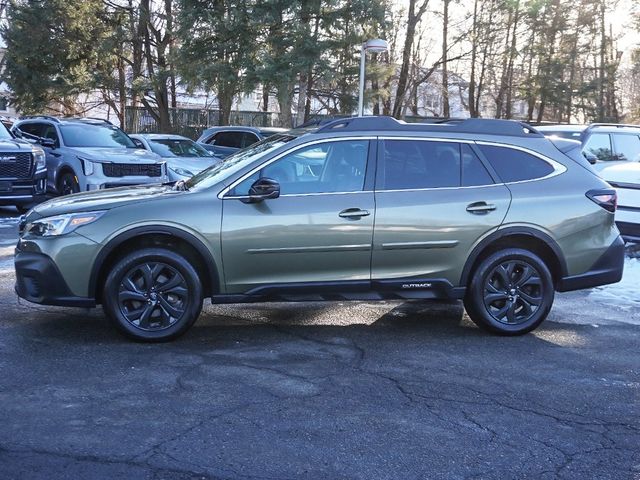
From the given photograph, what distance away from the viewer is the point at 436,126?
6363 mm

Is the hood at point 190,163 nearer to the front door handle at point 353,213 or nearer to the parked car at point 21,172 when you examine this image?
the parked car at point 21,172

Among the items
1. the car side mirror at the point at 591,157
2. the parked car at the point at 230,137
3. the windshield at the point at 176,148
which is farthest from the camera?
the parked car at the point at 230,137

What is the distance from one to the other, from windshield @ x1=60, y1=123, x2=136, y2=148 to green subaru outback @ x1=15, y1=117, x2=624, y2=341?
8.73m

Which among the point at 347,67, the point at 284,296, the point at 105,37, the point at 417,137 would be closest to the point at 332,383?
the point at 284,296

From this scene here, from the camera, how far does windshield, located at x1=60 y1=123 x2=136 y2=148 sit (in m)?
14.6

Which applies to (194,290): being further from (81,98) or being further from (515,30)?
(81,98)

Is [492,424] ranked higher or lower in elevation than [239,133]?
lower

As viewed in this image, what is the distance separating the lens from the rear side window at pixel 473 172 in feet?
20.2

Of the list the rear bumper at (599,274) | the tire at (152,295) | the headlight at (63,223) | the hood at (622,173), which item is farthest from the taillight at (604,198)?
the hood at (622,173)

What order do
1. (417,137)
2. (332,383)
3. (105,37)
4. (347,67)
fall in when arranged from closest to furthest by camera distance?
1. (332,383)
2. (417,137)
3. (347,67)
4. (105,37)

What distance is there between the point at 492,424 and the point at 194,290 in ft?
8.34

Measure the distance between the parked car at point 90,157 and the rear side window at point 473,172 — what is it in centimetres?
843

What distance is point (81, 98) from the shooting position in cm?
4400

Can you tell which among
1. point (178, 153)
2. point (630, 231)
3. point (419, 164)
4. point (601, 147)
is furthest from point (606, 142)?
point (178, 153)
